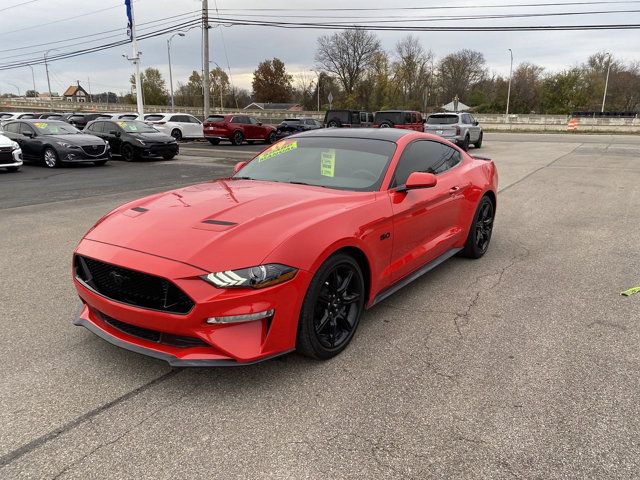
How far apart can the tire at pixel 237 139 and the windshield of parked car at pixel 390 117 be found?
27.7ft

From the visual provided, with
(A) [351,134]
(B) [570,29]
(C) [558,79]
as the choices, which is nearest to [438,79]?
(C) [558,79]

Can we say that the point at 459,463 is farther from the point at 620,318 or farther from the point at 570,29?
the point at 570,29

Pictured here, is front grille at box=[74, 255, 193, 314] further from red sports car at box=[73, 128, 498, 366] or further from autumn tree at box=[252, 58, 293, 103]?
autumn tree at box=[252, 58, 293, 103]

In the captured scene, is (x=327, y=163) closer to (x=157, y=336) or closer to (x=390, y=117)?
(x=157, y=336)

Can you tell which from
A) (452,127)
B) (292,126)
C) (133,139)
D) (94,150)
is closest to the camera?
(94,150)

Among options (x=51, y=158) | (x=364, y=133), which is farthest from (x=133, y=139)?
(x=364, y=133)

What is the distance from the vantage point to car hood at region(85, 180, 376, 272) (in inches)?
108

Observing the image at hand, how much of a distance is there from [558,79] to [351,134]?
8503cm

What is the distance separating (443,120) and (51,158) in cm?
1546

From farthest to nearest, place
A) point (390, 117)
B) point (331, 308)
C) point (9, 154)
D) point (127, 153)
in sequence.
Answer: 1. point (390, 117)
2. point (127, 153)
3. point (9, 154)
4. point (331, 308)

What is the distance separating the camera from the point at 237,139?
2661 centimetres

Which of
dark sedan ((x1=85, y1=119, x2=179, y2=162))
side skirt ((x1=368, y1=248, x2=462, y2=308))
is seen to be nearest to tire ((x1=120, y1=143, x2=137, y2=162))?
dark sedan ((x1=85, y1=119, x2=179, y2=162))

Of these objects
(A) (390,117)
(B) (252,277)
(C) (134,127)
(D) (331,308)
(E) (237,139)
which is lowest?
(E) (237,139)

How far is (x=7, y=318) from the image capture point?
3842 mm
